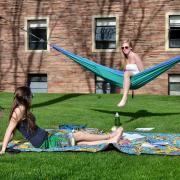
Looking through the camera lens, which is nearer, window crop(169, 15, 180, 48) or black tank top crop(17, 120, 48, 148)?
black tank top crop(17, 120, 48, 148)

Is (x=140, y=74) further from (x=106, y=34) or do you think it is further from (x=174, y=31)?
(x=106, y=34)

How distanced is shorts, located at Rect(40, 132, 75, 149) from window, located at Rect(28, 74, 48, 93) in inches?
580

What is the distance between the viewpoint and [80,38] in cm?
2102

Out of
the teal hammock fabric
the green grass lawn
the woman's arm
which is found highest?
the teal hammock fabric

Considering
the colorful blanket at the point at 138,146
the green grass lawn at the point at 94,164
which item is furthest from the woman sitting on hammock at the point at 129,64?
the colorful blanket at the point at 138,146

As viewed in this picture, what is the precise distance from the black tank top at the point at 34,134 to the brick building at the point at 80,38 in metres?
13.4

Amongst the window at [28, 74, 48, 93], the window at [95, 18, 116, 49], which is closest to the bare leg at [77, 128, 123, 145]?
the window at [95, 18, 116, 49]

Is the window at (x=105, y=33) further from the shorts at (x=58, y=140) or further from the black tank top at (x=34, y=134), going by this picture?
the black tank top at (x=34, y=134)

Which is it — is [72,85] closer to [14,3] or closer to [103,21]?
[103,21]

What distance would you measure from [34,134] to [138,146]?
63.2 inches

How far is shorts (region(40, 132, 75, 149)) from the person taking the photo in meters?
7.11

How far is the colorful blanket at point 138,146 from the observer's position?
6.91 metres

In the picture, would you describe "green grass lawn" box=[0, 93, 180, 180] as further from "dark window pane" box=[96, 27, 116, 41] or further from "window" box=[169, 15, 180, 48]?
"dark window pane" box=[96, 27, 116, 41]

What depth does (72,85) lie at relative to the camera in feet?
69.3
